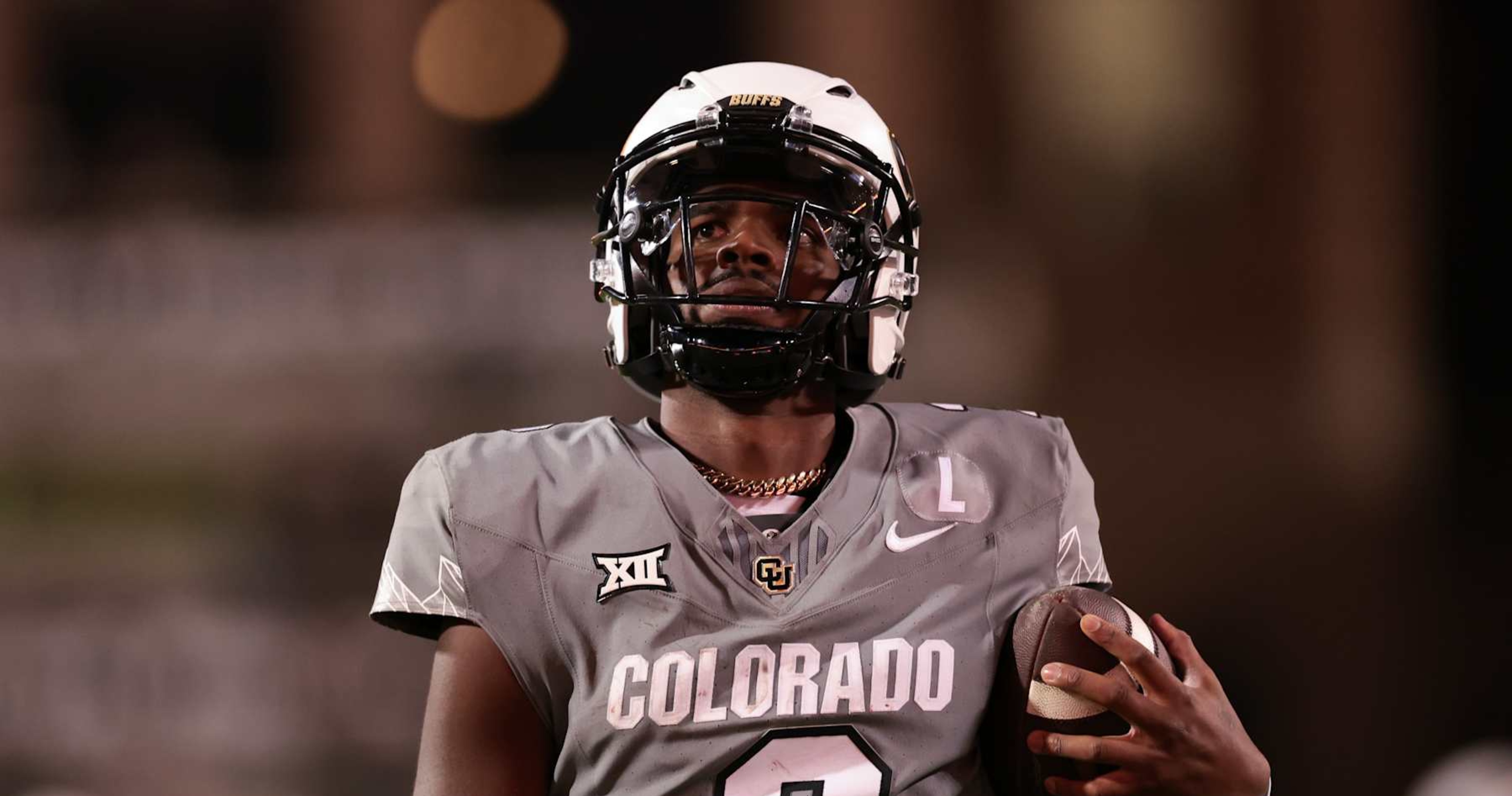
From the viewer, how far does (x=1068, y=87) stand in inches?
91.4

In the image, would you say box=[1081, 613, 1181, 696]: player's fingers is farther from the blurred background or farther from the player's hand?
the blurred background

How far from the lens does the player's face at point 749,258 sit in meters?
1.36

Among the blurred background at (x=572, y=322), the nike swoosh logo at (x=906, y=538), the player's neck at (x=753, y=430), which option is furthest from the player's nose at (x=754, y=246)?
the blurred background at (x=572, y=322)

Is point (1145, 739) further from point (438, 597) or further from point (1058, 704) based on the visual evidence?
point (438, 597)

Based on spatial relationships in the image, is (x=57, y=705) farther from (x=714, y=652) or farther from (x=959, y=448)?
(x=959, y=448)

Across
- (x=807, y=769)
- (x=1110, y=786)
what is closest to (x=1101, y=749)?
(x=1110, y=786)

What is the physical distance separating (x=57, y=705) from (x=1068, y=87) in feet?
6.42

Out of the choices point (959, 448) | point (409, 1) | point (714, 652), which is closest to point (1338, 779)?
point (959, 448)

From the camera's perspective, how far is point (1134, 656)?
45.8 inches

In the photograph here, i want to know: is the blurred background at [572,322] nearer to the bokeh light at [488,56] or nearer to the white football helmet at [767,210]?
the bokeh light at [488,56]

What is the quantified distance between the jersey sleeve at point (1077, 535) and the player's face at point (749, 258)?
33 cm

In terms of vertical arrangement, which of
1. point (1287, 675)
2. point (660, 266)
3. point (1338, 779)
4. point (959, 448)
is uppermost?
point (660, 266)

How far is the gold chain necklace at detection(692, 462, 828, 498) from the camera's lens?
1393mm

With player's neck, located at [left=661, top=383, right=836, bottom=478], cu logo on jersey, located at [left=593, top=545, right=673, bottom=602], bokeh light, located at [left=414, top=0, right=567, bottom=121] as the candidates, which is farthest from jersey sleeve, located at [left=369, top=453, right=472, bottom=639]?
bokeh light, located at [left=414, top=0, right=567, bottom=121]
